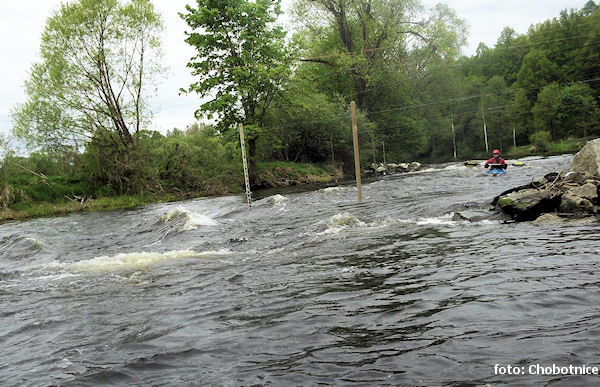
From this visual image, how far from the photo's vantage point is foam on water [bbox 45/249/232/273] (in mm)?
10133

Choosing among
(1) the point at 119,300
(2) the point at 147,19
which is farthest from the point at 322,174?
(1) the point at 119,300

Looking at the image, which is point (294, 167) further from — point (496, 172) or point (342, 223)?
point (342, 223)

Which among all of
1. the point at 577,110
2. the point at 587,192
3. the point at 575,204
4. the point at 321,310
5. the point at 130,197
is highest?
the point at 577,110

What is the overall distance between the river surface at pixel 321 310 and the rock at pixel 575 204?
3.20 ft

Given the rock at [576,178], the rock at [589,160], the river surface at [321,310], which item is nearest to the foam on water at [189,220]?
the river surface at [321,310]

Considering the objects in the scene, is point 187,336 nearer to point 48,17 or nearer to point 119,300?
point 119,300

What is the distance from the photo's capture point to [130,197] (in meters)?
32.9

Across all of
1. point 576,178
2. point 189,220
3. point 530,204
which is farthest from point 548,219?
point 189,220

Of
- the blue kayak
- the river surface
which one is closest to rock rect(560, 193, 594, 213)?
the river surface

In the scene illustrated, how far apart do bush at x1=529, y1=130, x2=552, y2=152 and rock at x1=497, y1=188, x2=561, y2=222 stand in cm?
5346

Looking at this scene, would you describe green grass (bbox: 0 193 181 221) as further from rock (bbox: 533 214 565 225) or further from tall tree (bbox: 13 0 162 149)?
rock (bbox: 533 214 565 225)

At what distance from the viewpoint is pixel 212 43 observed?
3553 centimetres

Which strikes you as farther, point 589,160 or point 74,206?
point 74,206

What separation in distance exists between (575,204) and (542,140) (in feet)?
184
